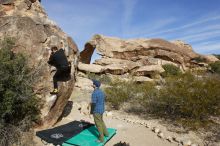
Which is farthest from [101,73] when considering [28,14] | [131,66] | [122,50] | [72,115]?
[28,14]

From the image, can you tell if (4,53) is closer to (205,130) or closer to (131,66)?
(205,130)

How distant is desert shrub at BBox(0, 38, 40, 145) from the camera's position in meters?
6.29

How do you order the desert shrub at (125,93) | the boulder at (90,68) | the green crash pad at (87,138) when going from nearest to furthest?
the green crash pad at (87,138)
the desert shrub at (125,93)
the boulder at (90,68)

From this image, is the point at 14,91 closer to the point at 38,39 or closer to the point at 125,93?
the point at 38,39

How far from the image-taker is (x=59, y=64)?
853 centimetres

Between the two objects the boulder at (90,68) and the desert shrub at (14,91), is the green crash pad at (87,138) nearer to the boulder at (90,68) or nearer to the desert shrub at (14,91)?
the desert shrub at (14,91)

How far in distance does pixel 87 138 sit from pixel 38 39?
3.15 metres

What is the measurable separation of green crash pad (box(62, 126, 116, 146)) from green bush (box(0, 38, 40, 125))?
1.27 meters

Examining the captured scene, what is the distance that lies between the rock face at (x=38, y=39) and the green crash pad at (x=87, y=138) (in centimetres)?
123

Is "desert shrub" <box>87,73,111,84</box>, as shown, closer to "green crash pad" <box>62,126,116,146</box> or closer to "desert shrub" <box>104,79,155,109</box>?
"desert shrub" <box>104,79,155,109</box>

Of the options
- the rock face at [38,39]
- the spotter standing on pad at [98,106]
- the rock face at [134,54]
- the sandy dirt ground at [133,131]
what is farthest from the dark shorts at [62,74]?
the rock face at [134,54]

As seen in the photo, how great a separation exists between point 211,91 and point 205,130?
4.49ft

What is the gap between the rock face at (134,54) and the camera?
2802 centimetres

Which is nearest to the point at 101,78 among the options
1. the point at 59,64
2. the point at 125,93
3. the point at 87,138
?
the point at 125,93
